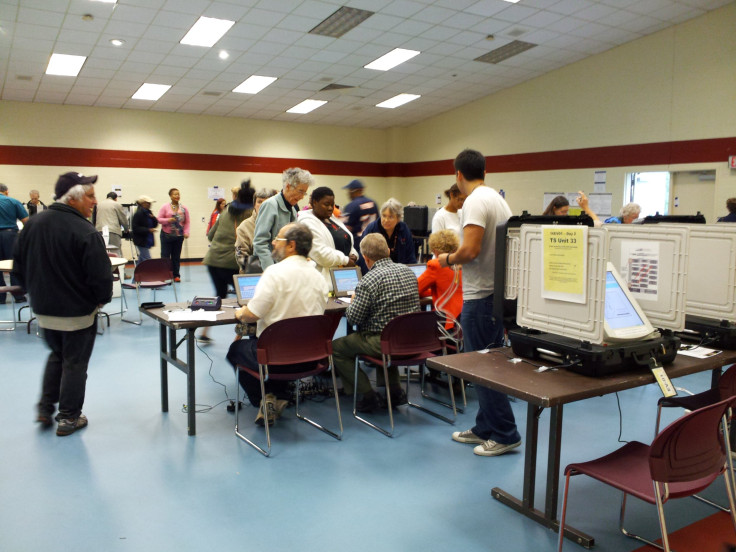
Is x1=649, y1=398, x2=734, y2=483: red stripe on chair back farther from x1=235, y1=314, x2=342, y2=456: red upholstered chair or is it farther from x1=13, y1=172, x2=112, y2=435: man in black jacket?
x1=13, y1=172, x2=112, y2=435: man in black jacket

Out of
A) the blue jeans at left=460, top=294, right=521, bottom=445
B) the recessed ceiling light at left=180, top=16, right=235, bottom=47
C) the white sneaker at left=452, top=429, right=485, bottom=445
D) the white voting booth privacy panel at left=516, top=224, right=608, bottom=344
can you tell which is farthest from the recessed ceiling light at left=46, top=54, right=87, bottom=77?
the white voting booth privacy panel at left=516, top=224, right=608, bottom=344

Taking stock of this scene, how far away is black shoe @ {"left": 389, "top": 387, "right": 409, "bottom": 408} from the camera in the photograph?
13.2ft

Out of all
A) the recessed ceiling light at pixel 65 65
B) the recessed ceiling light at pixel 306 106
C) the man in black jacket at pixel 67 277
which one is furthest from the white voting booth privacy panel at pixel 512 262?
the recessed ceiling light at pixel 306 106

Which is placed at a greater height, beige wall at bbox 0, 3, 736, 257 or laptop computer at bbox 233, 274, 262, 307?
beige wall at bbox 0, 3, 736, 257

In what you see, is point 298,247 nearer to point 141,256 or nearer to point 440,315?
point 440,315

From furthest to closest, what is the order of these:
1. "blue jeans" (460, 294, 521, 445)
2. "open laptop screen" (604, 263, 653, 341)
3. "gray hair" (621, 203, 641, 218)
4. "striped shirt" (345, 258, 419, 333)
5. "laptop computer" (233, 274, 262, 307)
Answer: "gray hair" (621, 203, 641, 218)
"laptop computer" (233, 274, 262, 307)
"striped shirt" (345, 258, 419, 333)
"blue jeans" (460, 294, 521, 445)
"open laptop screen" (604, 263, 653, 341)

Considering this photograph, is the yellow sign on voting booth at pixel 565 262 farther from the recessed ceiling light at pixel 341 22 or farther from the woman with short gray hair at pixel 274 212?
the recessed ceiling light at pixel 341 22

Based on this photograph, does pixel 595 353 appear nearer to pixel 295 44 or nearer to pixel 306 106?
pixel 295 44

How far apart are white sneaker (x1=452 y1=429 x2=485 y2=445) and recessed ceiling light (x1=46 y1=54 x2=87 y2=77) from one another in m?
8.64

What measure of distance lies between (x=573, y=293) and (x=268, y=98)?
1079 centimetres

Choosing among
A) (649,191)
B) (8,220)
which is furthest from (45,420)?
(649,191)

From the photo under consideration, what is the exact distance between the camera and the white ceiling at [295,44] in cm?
740

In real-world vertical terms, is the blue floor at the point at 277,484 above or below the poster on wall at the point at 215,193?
below

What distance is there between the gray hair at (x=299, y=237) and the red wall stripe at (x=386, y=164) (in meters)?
7.59
